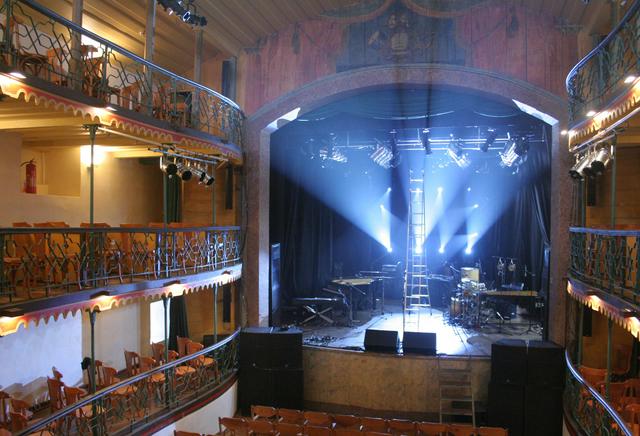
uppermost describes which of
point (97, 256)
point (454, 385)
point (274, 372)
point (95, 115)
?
point (95, 115)

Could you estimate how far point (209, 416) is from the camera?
10.2 metres

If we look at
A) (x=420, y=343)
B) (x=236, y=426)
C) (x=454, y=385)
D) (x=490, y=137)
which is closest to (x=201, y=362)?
(x=236, y=426)

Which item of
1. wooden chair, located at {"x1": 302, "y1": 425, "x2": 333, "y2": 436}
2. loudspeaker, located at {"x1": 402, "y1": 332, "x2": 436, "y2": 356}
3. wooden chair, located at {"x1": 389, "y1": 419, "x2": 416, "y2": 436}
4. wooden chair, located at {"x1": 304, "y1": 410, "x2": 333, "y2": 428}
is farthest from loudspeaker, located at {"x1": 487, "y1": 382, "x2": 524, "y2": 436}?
wooden chair, located at {"x1": 302, "y1": 425, "x2": 333, "y2": 436}

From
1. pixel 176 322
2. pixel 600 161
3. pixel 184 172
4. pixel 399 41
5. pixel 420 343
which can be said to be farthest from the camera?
pixel 176 322

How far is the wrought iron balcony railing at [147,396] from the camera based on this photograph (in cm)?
747

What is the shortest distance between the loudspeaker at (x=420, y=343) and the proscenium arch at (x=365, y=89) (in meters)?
2.55

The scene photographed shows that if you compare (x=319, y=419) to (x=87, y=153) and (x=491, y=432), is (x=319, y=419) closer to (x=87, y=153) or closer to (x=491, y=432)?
(x=491, y=432)

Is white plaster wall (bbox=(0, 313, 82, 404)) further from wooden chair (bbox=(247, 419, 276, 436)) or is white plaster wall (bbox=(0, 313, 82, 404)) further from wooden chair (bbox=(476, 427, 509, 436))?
wooden chair (bbox=(476, 427, 509, 436))

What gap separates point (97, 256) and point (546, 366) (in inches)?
338

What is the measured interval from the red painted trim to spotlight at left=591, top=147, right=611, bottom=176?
8013mm

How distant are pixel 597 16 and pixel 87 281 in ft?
33.3

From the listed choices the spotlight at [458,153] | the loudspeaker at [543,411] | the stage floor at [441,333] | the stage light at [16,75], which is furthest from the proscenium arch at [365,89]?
the stage light at [16,75]

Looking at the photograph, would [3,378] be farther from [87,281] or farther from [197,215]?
[197,215]

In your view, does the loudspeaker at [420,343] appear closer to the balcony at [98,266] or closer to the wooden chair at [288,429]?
the wooden chair at [288,429]
